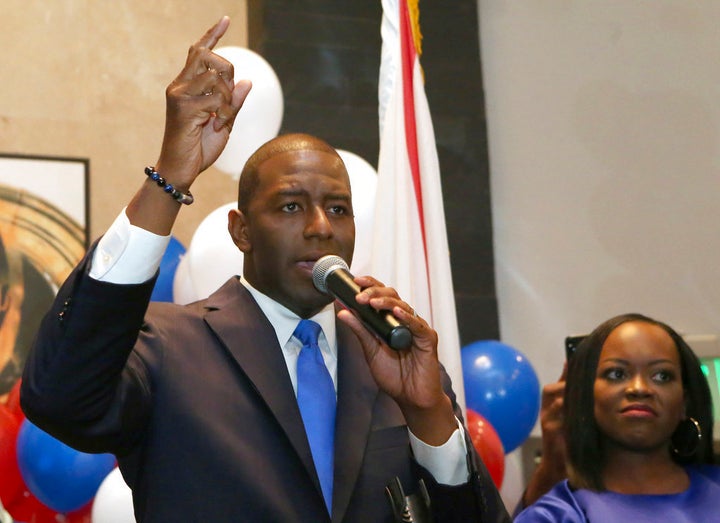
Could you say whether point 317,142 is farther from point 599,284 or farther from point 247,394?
point 599,284

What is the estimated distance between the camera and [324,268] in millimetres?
1672

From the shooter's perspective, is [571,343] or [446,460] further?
[571,343]

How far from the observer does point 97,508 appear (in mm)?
3123

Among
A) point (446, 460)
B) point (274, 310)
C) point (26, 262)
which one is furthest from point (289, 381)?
point (26, 262)

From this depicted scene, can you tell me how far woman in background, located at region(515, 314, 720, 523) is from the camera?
2385mm

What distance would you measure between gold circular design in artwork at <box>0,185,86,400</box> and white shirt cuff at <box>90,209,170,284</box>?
326 cm

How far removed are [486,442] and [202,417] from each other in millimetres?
1960

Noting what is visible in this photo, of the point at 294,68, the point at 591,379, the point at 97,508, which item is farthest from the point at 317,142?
the point at 294,68

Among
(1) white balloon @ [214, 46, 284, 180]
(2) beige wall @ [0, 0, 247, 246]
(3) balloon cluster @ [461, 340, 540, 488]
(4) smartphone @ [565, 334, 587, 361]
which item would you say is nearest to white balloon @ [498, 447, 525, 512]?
(3) balloon cluster @ [461, 340, 540, 488]

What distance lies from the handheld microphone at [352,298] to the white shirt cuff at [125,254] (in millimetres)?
271

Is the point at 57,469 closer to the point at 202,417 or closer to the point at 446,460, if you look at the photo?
the point at 202,417

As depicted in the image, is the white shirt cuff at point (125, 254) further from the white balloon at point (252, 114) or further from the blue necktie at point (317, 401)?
the white balloon at point (252, 114)

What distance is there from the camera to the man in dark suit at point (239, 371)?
149cm

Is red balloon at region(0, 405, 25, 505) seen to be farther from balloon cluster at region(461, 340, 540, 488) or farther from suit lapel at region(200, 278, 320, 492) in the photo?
suit lapel at region(200, 278, 320, 492)
